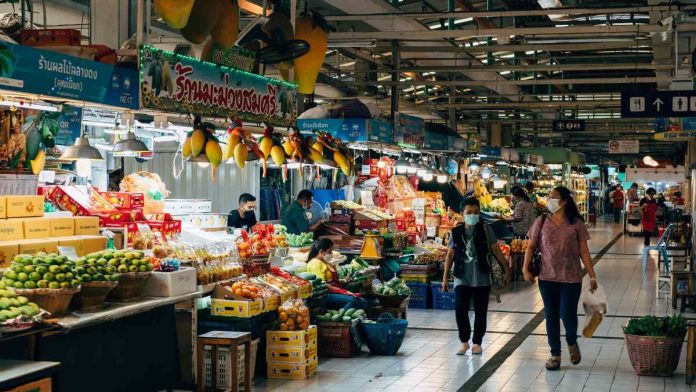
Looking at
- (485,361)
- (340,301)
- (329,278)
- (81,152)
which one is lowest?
(485,361)

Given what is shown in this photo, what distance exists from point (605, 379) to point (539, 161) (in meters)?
22.7

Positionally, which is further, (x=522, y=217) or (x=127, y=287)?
(x=522, y=217)

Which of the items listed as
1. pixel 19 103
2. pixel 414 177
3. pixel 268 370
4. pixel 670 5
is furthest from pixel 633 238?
pixel 19 103

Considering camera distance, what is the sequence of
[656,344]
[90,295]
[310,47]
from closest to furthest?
[310,47]
[90,295]
[656,344]

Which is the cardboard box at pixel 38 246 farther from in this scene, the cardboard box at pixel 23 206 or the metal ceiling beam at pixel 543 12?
the metal ceiling beam at pixel 543 12

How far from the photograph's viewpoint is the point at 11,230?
6848 millimetres

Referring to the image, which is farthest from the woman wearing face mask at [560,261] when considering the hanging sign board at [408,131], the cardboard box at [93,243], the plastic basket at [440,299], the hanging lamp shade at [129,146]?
the hanging lamp shade at [129,146]

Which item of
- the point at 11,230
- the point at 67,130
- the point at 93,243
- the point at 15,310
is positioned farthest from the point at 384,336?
the point at 67,130

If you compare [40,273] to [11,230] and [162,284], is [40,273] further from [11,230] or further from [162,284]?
[162,284]

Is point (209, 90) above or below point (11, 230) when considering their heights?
above

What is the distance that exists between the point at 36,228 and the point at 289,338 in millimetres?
2472

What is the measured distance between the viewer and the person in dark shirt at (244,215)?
13500 millimetres

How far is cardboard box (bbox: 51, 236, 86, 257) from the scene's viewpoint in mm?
7084

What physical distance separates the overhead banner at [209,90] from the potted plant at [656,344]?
3.76 metres
